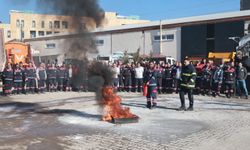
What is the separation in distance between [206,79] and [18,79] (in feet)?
30.6

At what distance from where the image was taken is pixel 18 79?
20.3 metres

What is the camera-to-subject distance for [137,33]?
50.4 meters

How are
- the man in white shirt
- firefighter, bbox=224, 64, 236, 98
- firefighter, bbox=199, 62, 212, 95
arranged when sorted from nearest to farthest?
firefighter, bbox=224, 64, 236, 98, firefighter, bbox=199, 62, 212, 95, the man in white shirt

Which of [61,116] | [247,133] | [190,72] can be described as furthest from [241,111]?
[61,116]

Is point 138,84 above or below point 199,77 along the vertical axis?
below

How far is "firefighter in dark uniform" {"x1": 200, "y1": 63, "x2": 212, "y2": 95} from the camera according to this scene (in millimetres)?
19156

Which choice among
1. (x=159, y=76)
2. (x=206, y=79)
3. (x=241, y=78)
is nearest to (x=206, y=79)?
(x=206, y=79)

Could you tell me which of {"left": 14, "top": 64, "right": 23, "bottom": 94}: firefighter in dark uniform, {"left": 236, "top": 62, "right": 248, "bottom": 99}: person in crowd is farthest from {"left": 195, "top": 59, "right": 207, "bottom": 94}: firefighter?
{"left": 14, "top": 64, "right": 23, "bottom": 94}: firefighter in dark uniform

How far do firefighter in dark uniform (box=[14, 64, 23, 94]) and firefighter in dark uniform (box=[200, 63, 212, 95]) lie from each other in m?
9.05

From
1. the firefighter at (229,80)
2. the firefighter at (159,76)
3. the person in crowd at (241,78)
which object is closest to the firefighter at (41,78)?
the firefighter at (159,76)

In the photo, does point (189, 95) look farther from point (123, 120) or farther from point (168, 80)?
point (168, 80)

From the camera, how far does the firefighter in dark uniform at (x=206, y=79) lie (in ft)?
62.8

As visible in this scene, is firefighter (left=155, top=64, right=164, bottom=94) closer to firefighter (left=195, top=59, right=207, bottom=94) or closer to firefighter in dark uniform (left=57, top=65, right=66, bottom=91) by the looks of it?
firefighter (left=195, top=59, right=207, bottom=94)

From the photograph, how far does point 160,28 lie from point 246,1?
75.2 feet
